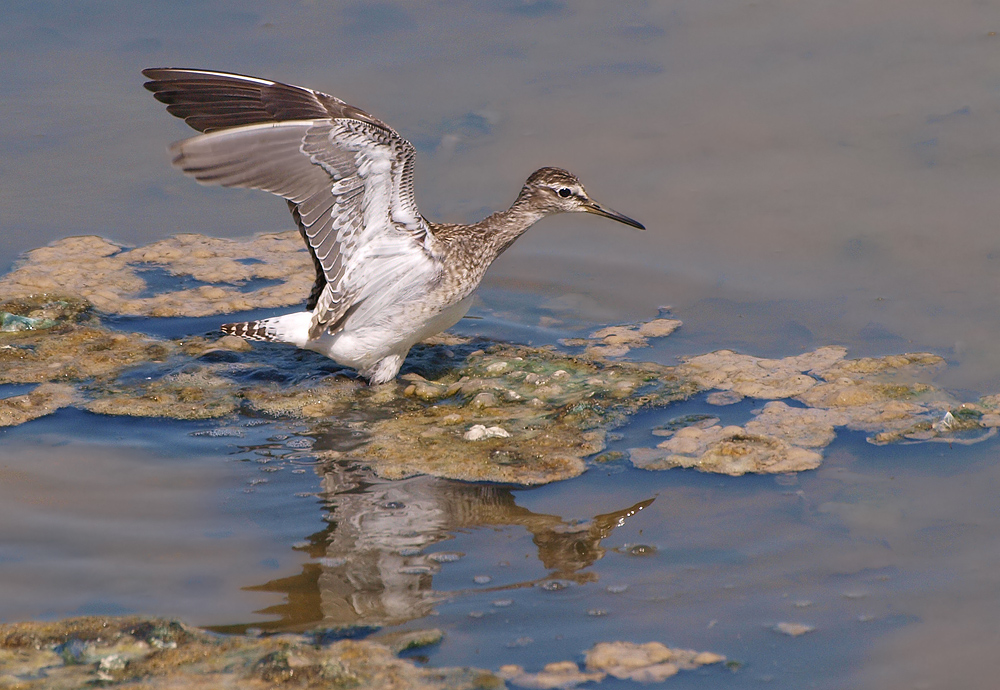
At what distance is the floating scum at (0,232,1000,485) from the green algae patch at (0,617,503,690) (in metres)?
1.48

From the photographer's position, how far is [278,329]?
6.02 meters

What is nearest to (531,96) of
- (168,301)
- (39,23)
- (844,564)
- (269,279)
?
(269,279)

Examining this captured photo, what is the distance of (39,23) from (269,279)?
395cm

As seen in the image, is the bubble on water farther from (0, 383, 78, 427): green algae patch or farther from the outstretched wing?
(0, 383, 78, 427): green algae patch

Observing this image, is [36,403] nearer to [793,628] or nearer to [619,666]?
[619,666]

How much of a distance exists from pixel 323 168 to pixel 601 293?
224cm

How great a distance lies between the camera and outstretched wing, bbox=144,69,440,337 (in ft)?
17.3

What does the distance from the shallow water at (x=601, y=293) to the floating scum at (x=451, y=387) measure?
16 cm

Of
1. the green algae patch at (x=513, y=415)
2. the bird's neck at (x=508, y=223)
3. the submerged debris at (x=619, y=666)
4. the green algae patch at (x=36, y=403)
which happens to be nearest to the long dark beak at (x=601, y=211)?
the bird's neck at (x=508, y=223)

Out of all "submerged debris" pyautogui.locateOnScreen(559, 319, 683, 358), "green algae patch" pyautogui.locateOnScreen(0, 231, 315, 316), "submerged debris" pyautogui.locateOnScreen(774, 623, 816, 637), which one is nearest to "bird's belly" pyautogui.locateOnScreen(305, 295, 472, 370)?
"submerged debris" pyautogui.locateOnScreen(559, 319, 683, 358)

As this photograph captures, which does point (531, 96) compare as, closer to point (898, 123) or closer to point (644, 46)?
point (644, 46)

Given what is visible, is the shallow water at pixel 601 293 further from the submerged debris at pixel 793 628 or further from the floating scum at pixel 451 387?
the floating scum at pixel 451 387

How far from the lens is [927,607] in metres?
4.01

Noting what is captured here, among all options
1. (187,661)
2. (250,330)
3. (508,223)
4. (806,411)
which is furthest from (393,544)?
(508,223)
